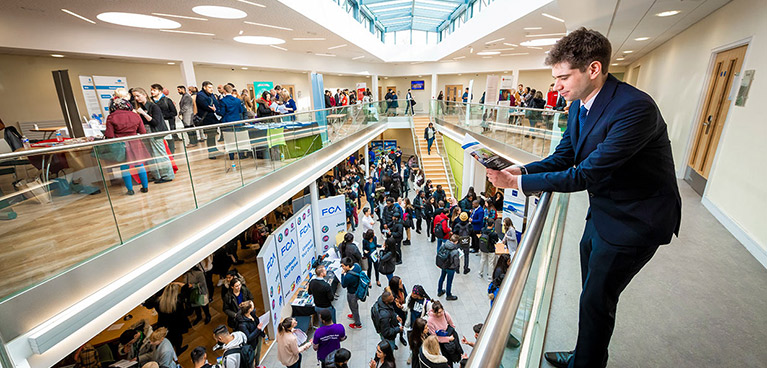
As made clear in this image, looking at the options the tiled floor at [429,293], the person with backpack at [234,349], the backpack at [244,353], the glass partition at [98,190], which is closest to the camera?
the glass partition at [98,190]

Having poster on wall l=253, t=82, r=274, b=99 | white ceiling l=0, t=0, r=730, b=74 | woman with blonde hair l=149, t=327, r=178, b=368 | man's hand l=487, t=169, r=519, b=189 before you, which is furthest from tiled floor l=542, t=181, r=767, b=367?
poster on wall l=253, t=82, r=274, b=99

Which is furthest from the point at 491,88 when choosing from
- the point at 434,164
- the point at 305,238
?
the point at 305,238

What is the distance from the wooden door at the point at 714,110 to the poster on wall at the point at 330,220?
8.21 meters

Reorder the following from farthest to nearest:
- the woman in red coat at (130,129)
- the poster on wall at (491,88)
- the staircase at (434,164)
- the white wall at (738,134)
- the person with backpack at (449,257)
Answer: the staircase at (434,164)
the poster on wall at (491,88)
the person with backpack at (449,257)
the woman in red coat at (130,129)
the white wall at (738,134)

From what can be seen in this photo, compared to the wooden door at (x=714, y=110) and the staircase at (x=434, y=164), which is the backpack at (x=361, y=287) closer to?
the wooden door at (x=714, y=110)

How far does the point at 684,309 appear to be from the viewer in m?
2.33

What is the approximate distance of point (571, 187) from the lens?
4.44 ft

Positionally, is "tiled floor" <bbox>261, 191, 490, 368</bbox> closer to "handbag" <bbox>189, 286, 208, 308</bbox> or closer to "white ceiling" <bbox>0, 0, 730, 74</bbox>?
"handbag" <bbox>189, 286, 208, 308</bbox>

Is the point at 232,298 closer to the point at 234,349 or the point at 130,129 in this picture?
the point at 234,349

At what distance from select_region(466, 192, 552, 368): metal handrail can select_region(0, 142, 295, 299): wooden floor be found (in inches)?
155

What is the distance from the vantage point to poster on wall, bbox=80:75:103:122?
30.9 feet

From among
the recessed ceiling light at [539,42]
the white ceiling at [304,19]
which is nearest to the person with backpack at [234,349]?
the white ceiling at [304,19]

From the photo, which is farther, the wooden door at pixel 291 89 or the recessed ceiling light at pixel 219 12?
the wooden door at pixel 291 89

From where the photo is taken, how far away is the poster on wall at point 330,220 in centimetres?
962
